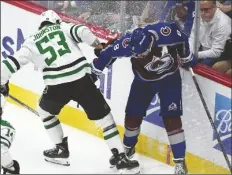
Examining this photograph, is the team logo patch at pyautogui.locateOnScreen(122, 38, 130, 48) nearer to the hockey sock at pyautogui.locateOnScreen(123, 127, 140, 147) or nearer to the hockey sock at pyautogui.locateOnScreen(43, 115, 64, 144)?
the hockey sock at pyautogui.locateOnScreen(123, 127, 140, 147)

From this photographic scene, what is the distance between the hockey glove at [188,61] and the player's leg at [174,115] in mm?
82

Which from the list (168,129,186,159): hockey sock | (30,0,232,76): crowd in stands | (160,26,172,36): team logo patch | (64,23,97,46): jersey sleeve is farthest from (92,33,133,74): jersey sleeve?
(168,129,186,159): hockey sock

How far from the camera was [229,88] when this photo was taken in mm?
4754

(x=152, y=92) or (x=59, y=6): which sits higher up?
(x=59, y=6)

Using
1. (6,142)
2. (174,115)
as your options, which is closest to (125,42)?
(174,115)

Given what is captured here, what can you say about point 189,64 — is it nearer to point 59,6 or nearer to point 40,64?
point 40,64

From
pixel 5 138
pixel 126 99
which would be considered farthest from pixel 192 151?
pixel 5 138

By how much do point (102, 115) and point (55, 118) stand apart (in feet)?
1.14

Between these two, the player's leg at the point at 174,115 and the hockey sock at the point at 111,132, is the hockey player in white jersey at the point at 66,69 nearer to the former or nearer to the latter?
the hockey sock at the point at 111,132

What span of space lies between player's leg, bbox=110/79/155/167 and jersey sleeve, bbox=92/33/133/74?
0.21m

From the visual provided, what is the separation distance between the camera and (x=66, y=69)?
4746mm

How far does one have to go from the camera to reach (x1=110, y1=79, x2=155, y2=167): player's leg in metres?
4.74

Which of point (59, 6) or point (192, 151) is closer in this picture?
point (192, 151)

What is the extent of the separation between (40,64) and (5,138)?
67 centimetres
